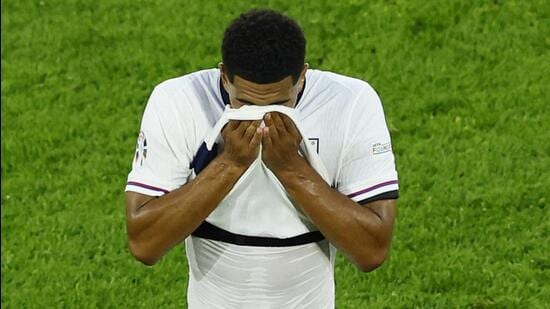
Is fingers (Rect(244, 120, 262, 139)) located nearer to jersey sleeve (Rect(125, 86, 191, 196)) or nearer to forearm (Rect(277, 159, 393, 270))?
forearm (Rect(277, 159, 393, 270))

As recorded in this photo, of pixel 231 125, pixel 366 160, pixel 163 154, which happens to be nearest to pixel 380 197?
pixel 366 160

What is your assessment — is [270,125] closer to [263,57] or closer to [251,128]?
[251,128]

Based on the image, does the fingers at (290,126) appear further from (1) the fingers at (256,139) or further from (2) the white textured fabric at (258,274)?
(2) the white textured fabric at (258,274)

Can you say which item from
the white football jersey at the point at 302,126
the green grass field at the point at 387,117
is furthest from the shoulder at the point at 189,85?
the green grass field at the point at 387,117

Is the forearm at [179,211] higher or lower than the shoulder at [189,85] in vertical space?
lower

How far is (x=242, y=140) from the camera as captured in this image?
387 cm

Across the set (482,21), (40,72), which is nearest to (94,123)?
(40,72)

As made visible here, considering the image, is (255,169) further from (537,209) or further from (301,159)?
(537,209)

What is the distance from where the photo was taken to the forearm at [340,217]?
395cm

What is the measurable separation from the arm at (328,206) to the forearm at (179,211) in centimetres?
16

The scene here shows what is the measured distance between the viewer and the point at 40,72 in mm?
9844

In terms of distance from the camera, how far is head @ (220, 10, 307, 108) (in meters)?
3.88

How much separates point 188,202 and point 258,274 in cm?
49

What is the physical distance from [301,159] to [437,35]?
589 cm
